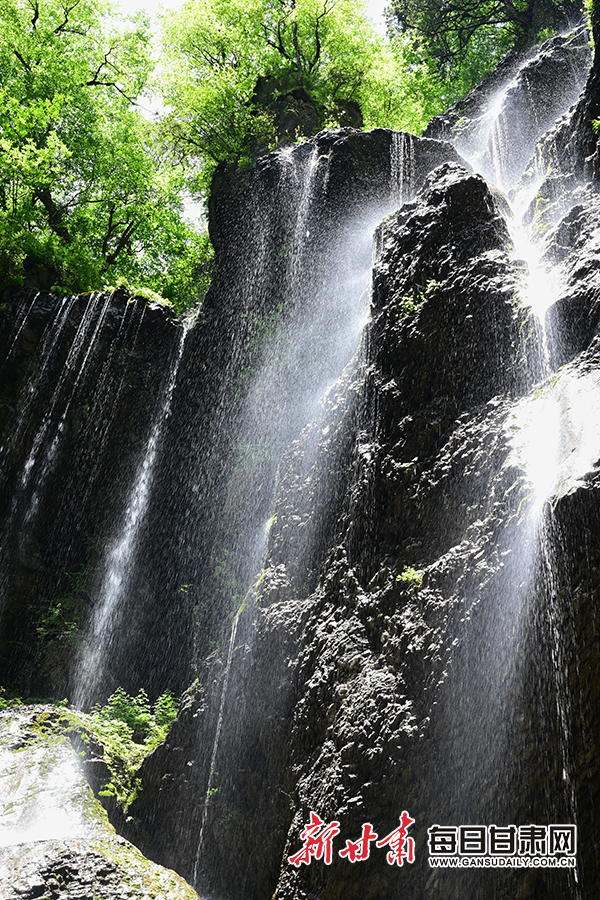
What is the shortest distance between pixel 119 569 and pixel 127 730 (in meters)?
3.36

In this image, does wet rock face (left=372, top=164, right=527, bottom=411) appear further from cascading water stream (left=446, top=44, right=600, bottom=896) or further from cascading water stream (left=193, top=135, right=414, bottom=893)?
cascading water stream (left=193, top=135, right=414, bottom=893)

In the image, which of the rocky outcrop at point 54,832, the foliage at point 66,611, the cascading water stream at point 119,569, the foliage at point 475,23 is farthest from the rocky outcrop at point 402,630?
the foliage at point 475,23

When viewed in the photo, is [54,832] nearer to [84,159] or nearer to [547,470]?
[547,470]

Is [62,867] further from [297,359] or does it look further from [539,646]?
[297,359]

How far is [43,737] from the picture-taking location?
281 inches

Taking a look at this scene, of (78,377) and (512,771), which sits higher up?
(78,377)

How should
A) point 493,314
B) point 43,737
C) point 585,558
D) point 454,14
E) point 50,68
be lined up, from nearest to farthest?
point 585,558, point 493,314, point 43,737, point 50,68, point 454,14

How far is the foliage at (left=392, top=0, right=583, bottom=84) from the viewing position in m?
16.8

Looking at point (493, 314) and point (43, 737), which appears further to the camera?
point (43, 737)

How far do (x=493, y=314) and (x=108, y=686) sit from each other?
8376 millimetres

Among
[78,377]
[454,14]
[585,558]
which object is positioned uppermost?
→ [454,14]

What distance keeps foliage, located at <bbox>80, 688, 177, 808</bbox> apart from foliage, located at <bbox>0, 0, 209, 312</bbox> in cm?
919

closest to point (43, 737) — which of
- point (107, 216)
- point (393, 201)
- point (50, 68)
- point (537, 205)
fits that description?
point (537, 205)

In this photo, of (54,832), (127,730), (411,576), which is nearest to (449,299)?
(411,576)
